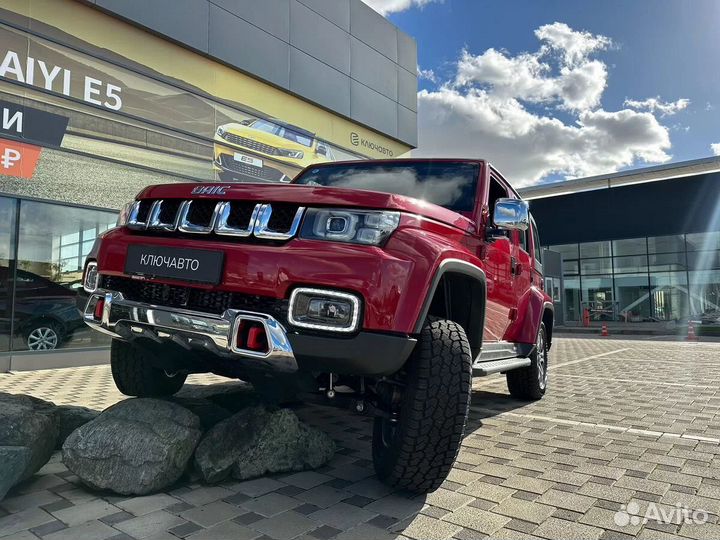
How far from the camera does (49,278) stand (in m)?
7.62

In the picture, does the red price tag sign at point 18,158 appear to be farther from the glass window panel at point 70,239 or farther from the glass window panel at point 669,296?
the glass window panel at point 669,296

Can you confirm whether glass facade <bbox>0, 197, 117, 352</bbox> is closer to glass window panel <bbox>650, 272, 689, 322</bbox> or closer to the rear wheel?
the rear wheel

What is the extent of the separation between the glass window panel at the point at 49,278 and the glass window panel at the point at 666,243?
24.0 metres

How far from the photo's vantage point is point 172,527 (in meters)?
2.14

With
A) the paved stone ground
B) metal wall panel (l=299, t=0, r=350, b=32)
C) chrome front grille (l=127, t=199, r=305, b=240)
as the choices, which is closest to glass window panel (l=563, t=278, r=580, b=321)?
metal wall panel (l=299, t=0, r=350, b=32)

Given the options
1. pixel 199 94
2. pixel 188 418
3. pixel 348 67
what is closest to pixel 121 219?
pixel 188 418

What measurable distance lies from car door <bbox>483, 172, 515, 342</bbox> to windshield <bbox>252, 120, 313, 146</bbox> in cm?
762

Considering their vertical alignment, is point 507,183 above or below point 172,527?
above

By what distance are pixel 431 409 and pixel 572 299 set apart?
87.4 feet

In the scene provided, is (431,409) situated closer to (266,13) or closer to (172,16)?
(172,16)

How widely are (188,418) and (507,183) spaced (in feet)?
10.2

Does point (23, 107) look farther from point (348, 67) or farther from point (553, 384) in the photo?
point (553, 384)

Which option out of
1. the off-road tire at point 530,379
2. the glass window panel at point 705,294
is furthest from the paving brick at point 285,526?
the glass window panel at point 705,294

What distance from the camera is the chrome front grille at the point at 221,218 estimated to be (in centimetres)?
239
